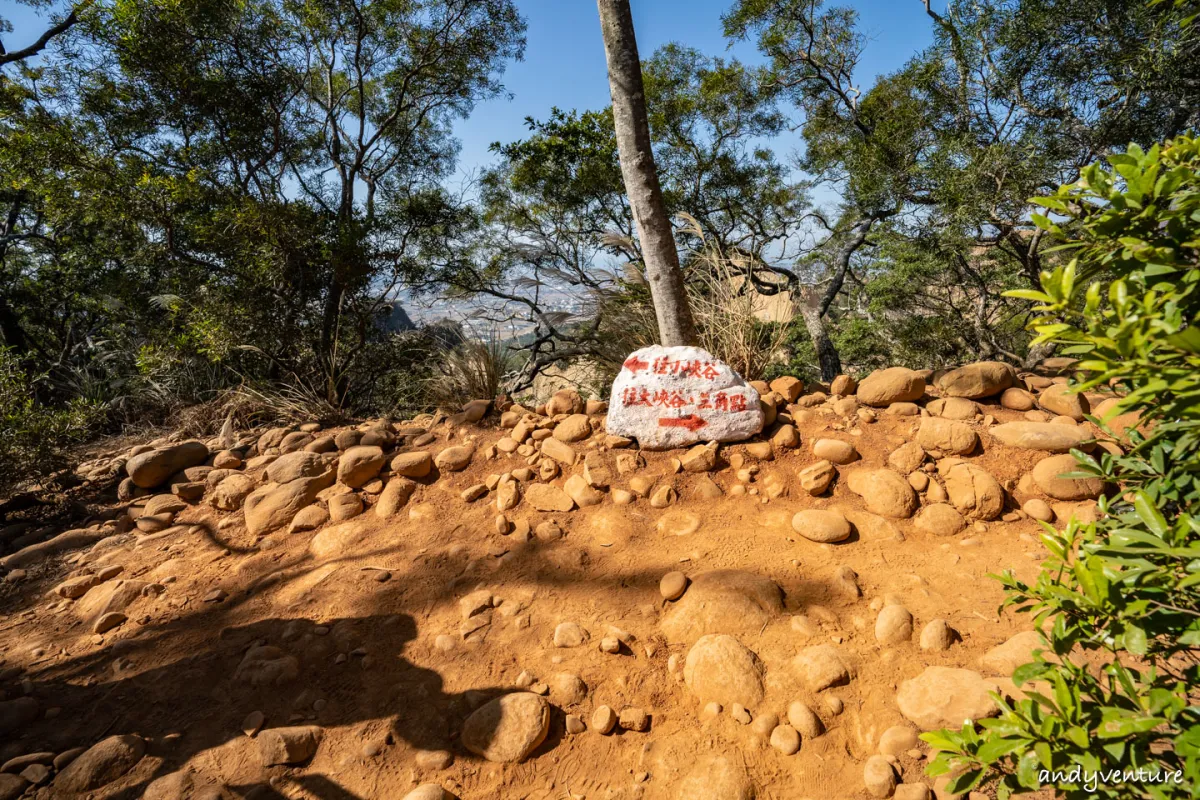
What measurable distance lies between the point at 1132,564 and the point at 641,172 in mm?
2931

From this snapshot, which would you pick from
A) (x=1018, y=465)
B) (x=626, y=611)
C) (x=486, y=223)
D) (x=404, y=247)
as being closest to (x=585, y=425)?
(x=626, y=611)

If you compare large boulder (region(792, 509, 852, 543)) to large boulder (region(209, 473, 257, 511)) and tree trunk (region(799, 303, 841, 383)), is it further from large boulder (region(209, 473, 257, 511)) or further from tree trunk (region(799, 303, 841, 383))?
tree trunk (region(799, 303, 841, 383))

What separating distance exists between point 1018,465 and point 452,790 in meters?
2.57

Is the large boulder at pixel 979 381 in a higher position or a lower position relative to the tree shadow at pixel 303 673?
higher

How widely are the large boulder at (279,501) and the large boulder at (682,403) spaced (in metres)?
1.74

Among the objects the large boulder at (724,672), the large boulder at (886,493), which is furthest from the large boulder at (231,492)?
the large boulder at (886,493)

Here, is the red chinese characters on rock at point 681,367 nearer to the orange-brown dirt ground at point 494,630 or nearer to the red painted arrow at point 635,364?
the red painted arrow at point 635,364

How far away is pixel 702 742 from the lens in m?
1.46

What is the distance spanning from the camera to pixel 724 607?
1.85m

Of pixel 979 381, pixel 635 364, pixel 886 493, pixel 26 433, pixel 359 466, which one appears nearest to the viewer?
pixel 886 493

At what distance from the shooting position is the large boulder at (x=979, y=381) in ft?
8.89

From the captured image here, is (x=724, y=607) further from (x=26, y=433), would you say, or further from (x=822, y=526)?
(x=26, y=433)

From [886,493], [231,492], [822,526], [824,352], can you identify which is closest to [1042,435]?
[886,493]

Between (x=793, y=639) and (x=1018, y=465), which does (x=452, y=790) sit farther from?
(x=1018, y=465)
